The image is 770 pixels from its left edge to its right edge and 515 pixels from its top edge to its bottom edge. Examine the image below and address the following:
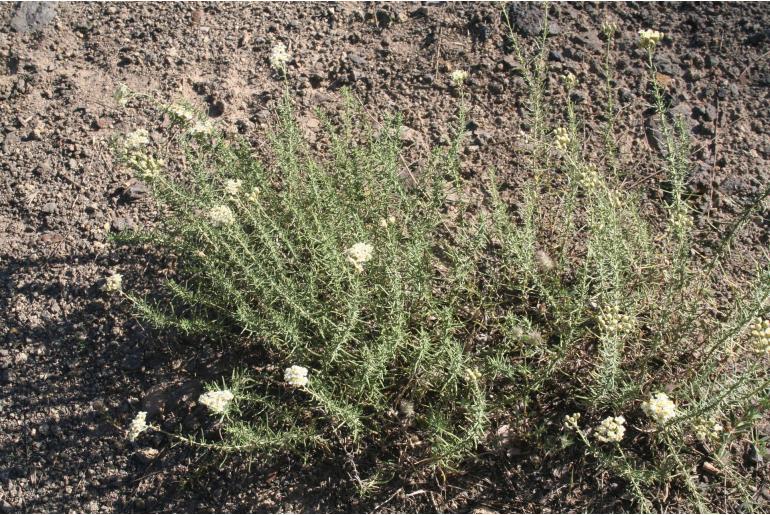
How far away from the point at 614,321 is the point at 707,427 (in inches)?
27.7

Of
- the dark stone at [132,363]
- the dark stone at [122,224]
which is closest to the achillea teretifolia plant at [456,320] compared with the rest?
the dark stone at [132,363]

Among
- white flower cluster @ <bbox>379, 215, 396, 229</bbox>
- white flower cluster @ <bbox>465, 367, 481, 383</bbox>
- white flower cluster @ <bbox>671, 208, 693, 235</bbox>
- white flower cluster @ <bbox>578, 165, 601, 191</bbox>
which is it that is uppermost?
white flower cluster @ <bbox>578, 165, 601, 191</bbox>

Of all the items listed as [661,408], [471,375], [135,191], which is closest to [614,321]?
[661,408]

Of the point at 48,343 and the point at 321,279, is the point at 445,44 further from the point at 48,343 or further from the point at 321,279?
the point at 48,343

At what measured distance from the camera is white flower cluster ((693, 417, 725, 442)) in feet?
10.4

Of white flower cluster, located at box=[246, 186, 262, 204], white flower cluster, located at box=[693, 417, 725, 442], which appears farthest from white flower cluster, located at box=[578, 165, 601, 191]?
white flower cluster, located at box=[246, 186, 262, 204]

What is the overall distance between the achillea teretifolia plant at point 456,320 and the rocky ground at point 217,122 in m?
0.26

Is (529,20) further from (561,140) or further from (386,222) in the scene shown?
(386,222)

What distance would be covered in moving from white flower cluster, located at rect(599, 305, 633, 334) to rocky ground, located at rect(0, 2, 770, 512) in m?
0.91

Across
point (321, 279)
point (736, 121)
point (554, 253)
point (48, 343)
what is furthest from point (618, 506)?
point (48, 343)

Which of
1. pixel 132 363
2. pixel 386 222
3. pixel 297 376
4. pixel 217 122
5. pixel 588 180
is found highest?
pixel 588 180

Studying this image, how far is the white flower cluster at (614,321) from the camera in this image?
10.6ft

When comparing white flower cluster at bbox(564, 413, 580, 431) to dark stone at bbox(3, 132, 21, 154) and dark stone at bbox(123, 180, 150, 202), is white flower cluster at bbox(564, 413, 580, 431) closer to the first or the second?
dark stone at bbox(123, 180, 150, 202)

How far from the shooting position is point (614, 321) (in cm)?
320
